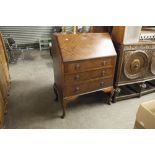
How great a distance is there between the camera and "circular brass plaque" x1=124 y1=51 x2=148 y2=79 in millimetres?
2233

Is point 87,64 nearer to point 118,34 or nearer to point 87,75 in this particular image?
point 87,75

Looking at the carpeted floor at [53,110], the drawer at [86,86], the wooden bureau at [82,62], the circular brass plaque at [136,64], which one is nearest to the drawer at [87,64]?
the wooden bureau at [82,62]

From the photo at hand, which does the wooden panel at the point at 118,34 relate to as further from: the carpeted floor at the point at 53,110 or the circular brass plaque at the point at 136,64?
the carpeted floor at the point at 53,110

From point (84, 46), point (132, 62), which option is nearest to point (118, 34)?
point (132, 62)

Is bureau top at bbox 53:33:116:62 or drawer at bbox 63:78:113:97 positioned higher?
bureau top at bbox 53:33:116:62

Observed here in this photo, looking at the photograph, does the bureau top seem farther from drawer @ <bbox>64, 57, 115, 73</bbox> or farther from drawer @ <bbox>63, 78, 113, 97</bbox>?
drawer @ <bbox>63, 78, 113, 97</bbox>

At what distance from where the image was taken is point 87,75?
6.52 feet

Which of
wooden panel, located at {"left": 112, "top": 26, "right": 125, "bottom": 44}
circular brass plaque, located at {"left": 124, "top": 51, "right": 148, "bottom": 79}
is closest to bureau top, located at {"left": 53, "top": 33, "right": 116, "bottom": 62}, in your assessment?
wooden panel, located at {"left": 112, "top": 26, "right": 125, "bottom": 44}

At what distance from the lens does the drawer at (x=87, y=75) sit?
1.90m

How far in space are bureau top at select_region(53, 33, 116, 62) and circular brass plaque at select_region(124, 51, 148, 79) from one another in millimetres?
360

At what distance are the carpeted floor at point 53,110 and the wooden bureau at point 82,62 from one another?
1.15ft

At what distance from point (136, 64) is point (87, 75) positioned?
822 millimetres
